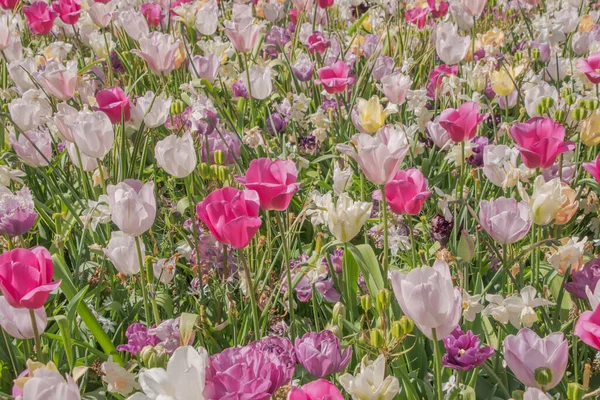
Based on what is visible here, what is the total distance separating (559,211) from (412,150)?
0.91 m

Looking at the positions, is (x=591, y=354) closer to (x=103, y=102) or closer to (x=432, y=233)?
(x=432, y=233)

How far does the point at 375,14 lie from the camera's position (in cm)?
427

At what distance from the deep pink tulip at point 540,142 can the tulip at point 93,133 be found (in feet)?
3.18

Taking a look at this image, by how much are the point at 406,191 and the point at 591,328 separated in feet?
2.01

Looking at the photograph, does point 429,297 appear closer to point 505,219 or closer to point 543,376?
point 543,376

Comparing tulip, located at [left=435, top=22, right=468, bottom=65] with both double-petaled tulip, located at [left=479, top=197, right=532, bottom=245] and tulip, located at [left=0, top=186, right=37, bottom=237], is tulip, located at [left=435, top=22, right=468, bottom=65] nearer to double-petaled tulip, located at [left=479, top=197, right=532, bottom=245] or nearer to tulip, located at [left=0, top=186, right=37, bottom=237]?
double-petaled tulip, located at [left=479, top=197, right=532, bottom=245]

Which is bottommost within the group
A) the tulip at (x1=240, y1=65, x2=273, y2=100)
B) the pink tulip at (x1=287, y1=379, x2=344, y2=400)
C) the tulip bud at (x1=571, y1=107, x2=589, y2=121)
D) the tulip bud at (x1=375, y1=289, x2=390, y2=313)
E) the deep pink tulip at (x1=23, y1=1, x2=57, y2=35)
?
the tulip at (x1=240, y1=65, x2=273, y2=100)

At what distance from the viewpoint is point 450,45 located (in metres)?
3.00

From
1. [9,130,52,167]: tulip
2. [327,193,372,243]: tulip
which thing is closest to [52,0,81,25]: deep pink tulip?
[9,130,52,167]: tulip

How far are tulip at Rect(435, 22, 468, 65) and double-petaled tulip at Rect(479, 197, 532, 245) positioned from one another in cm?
149

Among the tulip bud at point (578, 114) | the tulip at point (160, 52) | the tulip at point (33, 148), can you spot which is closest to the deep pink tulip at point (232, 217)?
the tulip at point (33, 148)

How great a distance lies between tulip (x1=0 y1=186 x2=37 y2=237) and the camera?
5.95ft

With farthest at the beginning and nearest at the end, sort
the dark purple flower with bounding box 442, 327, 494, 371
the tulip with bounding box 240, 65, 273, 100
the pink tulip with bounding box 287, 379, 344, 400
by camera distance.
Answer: the tulip with bounding box 240, 65, 273, 100
the dark purple flower with bounding box 442, 327, 494, 371
the pink tulip with bounding box 287, 379, 344, 400

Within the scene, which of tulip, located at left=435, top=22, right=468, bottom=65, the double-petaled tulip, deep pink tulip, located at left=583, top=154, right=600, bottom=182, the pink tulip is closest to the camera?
the pink tulip
